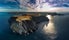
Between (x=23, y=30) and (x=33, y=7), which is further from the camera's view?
(x=33, y=7)

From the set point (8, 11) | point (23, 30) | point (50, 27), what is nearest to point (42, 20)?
point (50, 27)

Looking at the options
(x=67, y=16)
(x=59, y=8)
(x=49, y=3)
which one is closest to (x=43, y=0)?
(x=49, y=3)

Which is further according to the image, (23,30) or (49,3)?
(49,3)

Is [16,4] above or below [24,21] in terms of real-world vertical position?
above

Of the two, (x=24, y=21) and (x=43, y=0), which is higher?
(x=43, y=0)

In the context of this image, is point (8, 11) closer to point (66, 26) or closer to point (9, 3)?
point (9, 3)

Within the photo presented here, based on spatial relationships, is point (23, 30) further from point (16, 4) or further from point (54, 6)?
point (54, 6)
